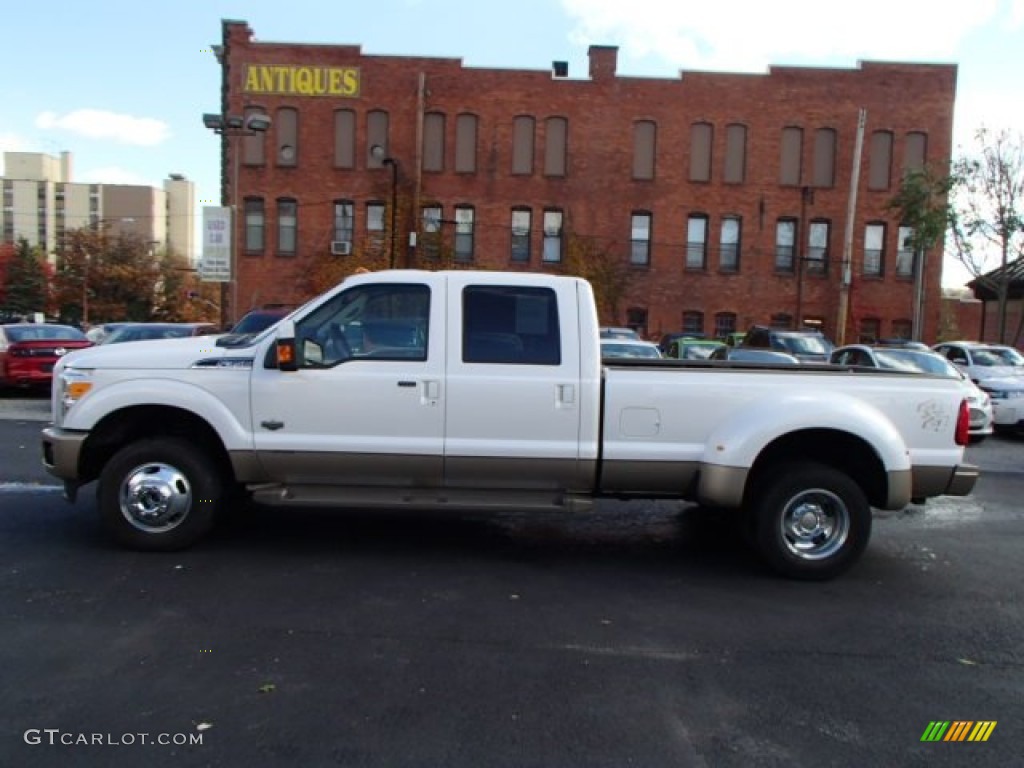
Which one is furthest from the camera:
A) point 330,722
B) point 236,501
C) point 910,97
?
point 910,97

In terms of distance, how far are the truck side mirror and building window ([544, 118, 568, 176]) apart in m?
31.1

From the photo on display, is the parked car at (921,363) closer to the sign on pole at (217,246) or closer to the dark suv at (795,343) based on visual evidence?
the dark suv at (795,343)

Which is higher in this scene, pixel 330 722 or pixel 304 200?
pixel 304 200

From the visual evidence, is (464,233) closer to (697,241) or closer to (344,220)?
(344,220)

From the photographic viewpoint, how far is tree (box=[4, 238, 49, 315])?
2420 inches

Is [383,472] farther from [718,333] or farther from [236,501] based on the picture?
[718,333]

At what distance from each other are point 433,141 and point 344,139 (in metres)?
3.82

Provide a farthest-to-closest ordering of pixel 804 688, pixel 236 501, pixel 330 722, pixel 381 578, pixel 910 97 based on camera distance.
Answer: pixel 910 97, pixel 236 501, pixel 381 578, pixel 804 688, pixel 330 722

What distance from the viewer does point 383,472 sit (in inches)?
219

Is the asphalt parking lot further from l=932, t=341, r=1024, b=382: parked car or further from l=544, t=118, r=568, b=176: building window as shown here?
l=544, t=118, r=568, b=176: building window

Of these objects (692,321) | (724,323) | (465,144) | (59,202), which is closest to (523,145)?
(465,144)

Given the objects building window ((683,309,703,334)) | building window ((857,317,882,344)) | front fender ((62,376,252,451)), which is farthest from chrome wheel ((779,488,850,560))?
building window ((857,317,882,344))

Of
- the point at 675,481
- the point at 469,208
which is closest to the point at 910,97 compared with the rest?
the point at 469,208

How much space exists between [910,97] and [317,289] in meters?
26.3
